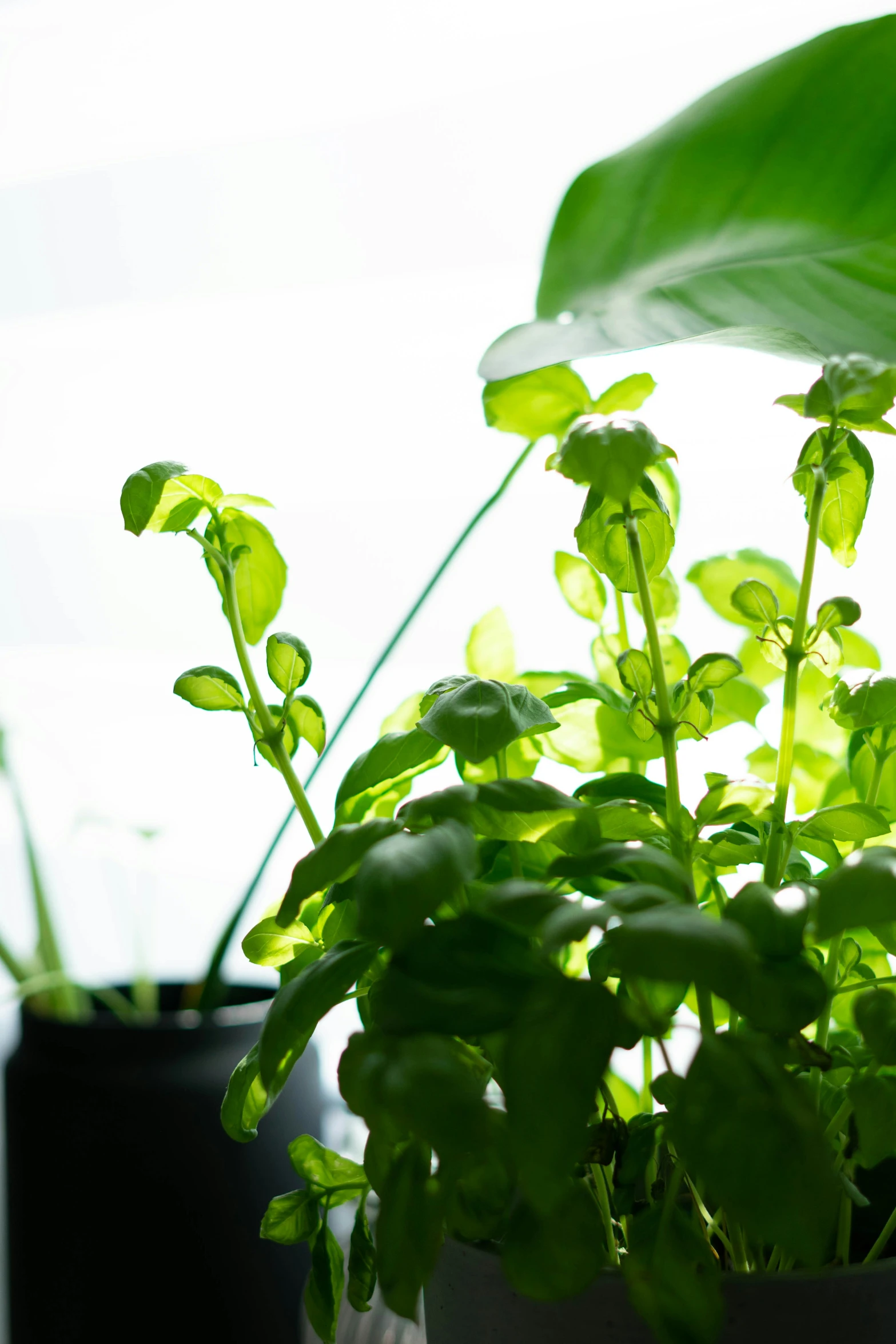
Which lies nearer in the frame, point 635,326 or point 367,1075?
point 367,1075

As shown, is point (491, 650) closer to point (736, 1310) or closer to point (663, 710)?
point (663, 710)

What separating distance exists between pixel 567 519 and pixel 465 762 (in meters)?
0.63

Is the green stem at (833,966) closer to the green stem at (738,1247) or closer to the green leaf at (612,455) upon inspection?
the green stem at (738,1247)

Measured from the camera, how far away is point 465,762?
444 mm

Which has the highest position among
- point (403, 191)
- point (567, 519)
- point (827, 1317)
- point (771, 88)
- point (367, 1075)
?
point (403, 191)

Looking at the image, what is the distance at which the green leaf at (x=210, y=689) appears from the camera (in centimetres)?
38

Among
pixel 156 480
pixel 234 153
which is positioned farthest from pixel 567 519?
pixel 156 480

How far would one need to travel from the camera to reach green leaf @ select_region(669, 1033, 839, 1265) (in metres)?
0.22

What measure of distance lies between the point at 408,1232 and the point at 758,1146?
0.29ft

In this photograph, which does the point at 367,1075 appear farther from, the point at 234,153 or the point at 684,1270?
the point at 234,153

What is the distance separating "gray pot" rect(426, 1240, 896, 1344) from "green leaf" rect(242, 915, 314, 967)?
0.12 meters

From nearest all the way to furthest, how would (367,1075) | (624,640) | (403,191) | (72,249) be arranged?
(367,1075) → (624,640) → (403,191) → (72,249)

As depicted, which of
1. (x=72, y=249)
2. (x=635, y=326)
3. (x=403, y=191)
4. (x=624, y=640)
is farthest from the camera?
(x=72, y=249)

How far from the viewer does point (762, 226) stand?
37 centimetres
